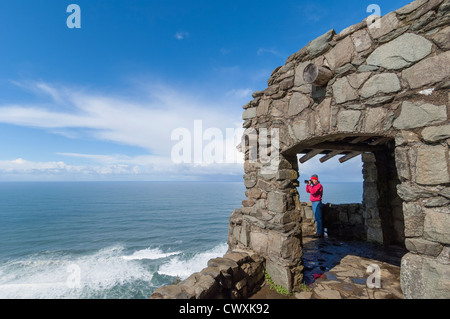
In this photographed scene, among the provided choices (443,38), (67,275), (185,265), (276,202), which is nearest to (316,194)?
(276,202)

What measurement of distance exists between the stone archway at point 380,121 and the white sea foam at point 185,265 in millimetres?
17346

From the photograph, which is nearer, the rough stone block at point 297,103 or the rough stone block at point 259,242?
the rough stone block at point 297,103

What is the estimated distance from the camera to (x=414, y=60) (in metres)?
2.24

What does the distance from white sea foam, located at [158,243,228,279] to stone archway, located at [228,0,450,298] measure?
17346 mm

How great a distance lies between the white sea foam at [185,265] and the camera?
18969 millimetres

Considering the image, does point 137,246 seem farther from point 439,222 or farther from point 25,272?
point 439,222

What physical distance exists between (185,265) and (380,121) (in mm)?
22342

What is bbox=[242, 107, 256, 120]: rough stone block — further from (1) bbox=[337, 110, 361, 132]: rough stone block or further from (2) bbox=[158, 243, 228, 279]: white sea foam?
(2) bbox=[158, 243, 228, 279]: white sea foam

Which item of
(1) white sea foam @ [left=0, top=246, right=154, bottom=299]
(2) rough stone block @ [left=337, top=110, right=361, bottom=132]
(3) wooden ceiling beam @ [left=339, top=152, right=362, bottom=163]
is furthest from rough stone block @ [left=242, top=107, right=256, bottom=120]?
(1) white sea foam @ [left=0, top=246, right=154, bottom=299]

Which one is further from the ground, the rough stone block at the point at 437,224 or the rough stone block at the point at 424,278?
the rough stone block at the point at 437,224

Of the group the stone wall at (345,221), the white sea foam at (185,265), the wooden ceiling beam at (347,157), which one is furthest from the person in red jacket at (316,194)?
the white sea foam at (185,265)

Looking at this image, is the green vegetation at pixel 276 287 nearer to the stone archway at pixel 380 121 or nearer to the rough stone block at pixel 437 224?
the stone archway at pixel 380 121

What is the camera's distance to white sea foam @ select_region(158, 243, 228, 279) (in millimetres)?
18969
